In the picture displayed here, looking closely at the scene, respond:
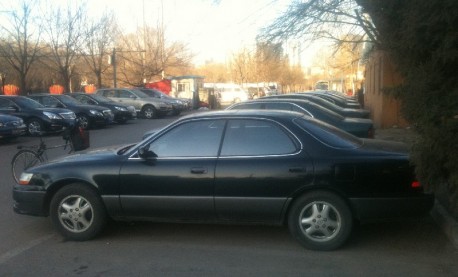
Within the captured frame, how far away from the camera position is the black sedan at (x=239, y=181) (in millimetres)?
5332

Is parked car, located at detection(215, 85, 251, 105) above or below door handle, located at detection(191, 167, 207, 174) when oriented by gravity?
above

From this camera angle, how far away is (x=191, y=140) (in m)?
5.79

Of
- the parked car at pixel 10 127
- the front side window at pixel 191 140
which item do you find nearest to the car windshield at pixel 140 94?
the parked car at pixel 10 127

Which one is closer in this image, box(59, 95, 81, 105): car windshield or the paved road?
the paved road

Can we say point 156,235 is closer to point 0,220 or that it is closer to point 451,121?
point 0,220

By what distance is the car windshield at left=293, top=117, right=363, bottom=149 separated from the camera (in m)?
5.57

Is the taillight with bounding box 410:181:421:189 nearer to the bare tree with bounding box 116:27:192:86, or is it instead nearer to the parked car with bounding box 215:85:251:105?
the parked car with bounding box 215:85:251:105

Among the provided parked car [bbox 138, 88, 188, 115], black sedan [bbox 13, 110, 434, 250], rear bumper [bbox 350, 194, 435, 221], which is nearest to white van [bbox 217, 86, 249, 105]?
parked car [bbox 138, 88, 188, 115]

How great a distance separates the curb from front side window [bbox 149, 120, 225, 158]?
2603 mm

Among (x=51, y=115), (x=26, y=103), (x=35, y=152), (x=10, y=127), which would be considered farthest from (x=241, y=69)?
(x=35, y=152)

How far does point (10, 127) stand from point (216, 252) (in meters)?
12.5

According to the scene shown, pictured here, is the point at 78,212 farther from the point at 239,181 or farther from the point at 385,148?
the point at 385,148

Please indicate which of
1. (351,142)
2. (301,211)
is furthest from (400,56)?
(301,211)

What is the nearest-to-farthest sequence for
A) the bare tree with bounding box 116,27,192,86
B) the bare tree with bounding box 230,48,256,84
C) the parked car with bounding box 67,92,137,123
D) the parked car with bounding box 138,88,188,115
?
1. the parked car with bounding box 67,92,137,123
2. the parked car with bounding box 138,88,188,115
3. the bare tree with bounding box 116,27,192,86
4. the bare tree with bounding box 230,48,256,84
